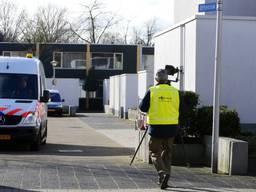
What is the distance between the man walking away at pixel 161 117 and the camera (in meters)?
10.4

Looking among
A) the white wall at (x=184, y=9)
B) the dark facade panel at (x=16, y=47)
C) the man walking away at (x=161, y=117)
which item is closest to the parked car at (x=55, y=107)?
the dark facade panel at (x=16, y=47)

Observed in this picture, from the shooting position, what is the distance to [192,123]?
1395cm

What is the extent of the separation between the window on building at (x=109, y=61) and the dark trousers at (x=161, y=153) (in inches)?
1943

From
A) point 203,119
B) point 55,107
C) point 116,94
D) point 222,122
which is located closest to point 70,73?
point 116,94

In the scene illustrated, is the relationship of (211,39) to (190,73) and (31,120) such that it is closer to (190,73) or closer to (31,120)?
(190,73)

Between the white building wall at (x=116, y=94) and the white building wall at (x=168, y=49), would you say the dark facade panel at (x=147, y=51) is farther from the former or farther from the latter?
the white building wall at (x=168, y=49)

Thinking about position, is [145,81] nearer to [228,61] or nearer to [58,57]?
[228,61]

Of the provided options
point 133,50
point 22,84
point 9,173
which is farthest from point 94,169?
point 133,50

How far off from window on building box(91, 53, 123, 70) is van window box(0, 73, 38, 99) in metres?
42.3

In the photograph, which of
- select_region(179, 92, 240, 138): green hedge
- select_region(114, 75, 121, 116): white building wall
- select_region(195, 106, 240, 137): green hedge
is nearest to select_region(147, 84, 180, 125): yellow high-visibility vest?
select_region(179, 92, 240, 138): green hedge

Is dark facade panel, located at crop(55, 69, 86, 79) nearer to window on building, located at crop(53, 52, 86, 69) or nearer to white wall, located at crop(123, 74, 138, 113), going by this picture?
window on building, located at crop(53, 52, 86, 69)

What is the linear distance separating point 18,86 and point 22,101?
627mm

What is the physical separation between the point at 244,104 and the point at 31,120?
558cm

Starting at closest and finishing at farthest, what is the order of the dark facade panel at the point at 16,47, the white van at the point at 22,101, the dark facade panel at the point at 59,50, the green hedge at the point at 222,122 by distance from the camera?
1. the green hedge at the point at 222,122
2. the white van at the point at 22,101
3. the dark facade panel at the point at 16,47
4. the dark facade panel at the point at 59,50
